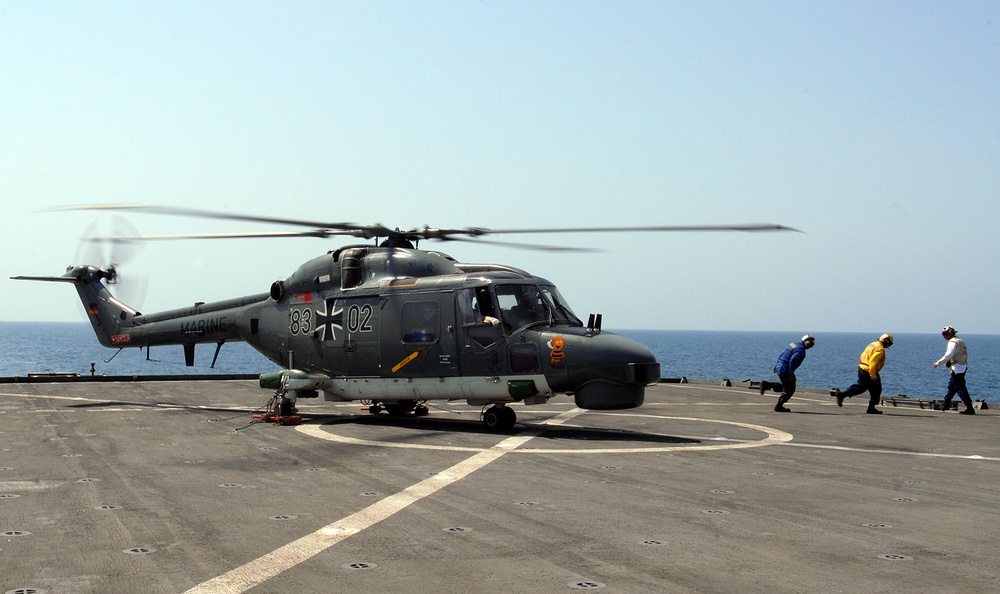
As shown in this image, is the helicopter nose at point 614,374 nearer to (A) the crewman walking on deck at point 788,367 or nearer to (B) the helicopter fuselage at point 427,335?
(B) the helicopter fuselage at point 427,335

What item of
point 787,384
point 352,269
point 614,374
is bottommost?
point 787,384

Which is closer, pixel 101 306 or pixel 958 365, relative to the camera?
pixel 958 365

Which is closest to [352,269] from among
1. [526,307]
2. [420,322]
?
[420,322]

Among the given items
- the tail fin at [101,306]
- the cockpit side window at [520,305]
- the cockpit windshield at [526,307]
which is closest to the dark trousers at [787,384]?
the cockpit windshield at [526,307]

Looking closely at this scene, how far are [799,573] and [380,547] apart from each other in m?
3.57

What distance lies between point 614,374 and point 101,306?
17353 mm

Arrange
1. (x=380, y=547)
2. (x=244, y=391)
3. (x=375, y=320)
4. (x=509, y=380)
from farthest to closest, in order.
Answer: (x=244, y=391) → (x=375, y=320) → (x=509, y=380) → (x=380, y=547)

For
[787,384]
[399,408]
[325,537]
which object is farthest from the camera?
[787,384]

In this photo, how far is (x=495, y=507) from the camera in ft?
31.8

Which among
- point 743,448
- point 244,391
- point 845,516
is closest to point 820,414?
point 743,448

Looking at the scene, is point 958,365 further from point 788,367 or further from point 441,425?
point 441,425

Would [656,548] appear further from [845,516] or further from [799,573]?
[845,516]

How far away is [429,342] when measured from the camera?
18.4m

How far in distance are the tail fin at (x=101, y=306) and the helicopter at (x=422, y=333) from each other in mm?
4473
